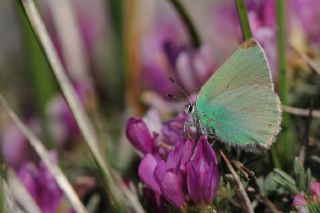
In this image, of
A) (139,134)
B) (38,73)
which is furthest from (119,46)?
(139,134)

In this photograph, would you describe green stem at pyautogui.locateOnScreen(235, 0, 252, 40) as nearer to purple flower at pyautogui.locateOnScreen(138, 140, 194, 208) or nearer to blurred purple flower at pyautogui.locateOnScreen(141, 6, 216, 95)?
purple flower at pyautogui.locateOnScreen(138, 140, 194, 208)

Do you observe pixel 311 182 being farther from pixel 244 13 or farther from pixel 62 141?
pixel 62 141

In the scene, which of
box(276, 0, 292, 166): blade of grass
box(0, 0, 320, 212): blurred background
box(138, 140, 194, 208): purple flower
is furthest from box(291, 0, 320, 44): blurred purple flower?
box(138, 140, 194, 208): purple flower

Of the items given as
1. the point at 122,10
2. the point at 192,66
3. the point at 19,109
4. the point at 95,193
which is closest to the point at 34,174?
the point at 95,193

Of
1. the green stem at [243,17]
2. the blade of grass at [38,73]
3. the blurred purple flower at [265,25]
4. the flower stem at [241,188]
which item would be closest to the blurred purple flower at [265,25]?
the blurred purple flower at [265,25]

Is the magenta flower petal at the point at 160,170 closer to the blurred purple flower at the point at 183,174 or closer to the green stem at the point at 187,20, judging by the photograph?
the blurred purple flower at the point at 183,174

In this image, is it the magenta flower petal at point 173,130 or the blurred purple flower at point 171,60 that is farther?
the blurred purple flower at point 171,60

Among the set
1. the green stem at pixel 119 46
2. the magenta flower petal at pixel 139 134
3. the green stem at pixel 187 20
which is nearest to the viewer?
the magenta flower petal at pixel 139 134
